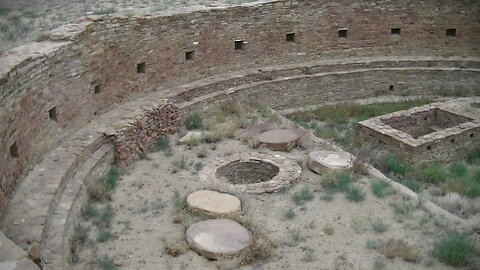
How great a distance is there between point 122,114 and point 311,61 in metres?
5.80

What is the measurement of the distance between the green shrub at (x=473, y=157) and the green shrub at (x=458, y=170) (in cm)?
36

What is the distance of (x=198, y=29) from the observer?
12.3 metres

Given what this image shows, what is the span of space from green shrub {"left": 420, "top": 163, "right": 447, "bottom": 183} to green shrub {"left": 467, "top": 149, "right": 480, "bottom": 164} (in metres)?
1.04

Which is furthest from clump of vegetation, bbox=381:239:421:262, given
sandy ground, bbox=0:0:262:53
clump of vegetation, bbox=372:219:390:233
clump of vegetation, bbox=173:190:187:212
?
sandy ground, bbox=0:0:262:53

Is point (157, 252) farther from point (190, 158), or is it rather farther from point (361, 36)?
point (361, 36)

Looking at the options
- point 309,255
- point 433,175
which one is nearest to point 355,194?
point 309,255

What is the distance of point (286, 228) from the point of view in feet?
25.5

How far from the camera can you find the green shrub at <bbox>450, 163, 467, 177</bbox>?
10.3 metres

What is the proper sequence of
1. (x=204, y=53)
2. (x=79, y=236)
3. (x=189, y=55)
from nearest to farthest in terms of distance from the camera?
(x=79, y=236) → (x=189, y=55) → (x=204, y=53)

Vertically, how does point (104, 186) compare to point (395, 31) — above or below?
below

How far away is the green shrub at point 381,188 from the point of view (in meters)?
8.59

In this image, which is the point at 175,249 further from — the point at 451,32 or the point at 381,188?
the point at 451,32

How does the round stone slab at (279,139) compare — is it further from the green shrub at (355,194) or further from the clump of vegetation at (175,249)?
the clump of vegetation at (175,249)

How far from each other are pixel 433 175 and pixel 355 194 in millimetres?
2418
